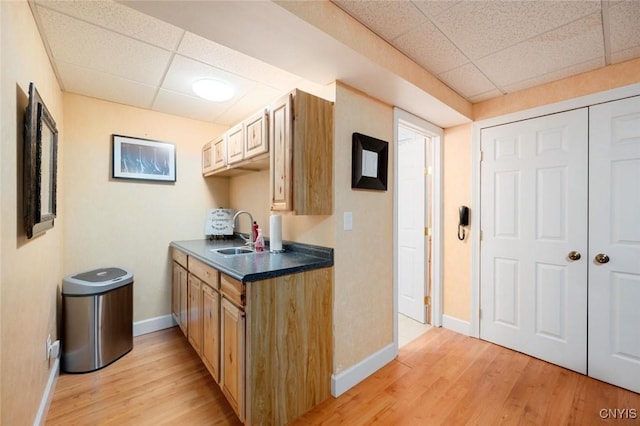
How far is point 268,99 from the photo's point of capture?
103 inches

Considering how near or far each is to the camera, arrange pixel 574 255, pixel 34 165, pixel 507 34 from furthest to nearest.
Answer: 1. pixel 574 255
2. pixel 507 34
3. pixel 34 165

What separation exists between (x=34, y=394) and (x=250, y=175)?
2373 mm

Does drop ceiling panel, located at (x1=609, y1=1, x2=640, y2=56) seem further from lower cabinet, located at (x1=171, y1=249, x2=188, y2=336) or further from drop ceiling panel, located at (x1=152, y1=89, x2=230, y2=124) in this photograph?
lower cabinet, located at (x1=171, y1=249, x2=188, y2=336)

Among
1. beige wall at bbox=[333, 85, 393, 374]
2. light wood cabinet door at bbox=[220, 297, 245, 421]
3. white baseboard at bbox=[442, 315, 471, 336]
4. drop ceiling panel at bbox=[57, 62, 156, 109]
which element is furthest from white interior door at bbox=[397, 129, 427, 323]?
drop ceiling panel at bbox=[57, 62, 156, 109]

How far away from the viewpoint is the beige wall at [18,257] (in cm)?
112

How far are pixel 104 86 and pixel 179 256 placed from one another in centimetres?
171

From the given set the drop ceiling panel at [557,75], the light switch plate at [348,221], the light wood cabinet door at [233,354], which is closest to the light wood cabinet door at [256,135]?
the light switch plate at [348,221]

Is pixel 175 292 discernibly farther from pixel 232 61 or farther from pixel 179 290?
pixel 232 61

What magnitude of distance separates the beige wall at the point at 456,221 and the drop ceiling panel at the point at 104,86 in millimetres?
3093

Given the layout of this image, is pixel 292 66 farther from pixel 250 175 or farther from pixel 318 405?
pixel 318 405

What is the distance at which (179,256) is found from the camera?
279 cm

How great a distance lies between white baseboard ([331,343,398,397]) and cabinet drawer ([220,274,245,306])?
0.93 m

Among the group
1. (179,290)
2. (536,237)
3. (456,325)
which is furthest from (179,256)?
(536,237)

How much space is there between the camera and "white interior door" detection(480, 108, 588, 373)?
2.17 m
